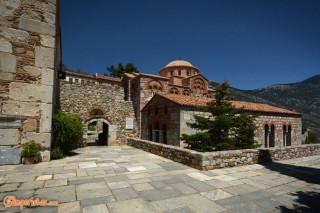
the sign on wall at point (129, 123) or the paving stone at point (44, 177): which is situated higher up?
the sign on wall at point (129, 123)

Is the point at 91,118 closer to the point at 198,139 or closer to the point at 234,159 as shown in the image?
the point at 198,139

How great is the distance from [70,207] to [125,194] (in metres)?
1.12

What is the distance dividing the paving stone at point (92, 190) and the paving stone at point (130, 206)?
0.60 m

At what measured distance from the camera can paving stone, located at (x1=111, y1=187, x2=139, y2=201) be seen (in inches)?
155

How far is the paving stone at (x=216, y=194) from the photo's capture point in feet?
13.3

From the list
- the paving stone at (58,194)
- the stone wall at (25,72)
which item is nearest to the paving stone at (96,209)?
the paving stone at (58,194)

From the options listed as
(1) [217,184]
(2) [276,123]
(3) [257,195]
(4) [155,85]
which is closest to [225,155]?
(1) [217,184]

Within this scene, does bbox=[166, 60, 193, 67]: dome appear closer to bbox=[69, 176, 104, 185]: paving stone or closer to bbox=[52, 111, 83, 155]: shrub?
bbox=[52, 111, 83, 155]: shrub

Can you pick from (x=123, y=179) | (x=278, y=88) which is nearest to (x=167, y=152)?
(x=123, y=179)

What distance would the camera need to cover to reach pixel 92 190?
14.2ft

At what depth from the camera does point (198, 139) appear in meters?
9.26

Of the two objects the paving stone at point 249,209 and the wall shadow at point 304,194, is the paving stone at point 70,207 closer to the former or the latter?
the paving stone at point 249,209

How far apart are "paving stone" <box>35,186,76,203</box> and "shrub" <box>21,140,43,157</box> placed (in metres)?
3.44

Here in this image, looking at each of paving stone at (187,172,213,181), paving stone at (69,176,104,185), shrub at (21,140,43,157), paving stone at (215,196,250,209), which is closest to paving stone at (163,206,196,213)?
paving stone at (215,196,250,209)
